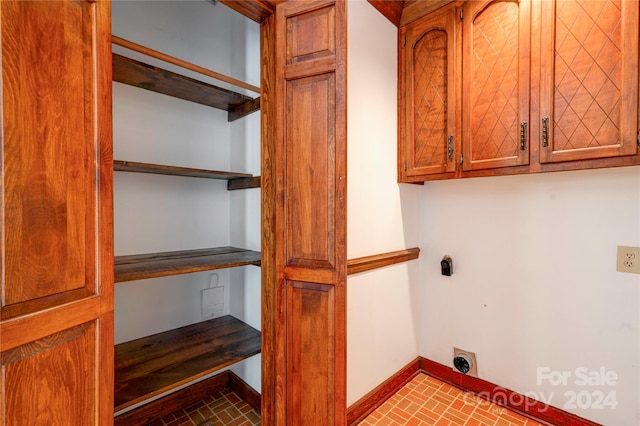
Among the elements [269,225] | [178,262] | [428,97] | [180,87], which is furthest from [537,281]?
[180,87]

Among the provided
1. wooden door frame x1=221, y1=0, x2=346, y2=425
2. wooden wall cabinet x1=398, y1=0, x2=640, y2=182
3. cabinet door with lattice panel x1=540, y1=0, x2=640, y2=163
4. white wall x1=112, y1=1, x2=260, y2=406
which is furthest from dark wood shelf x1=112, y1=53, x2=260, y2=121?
cabinet door with lattice panel x1=540, y1=0, x2=640, y2=163

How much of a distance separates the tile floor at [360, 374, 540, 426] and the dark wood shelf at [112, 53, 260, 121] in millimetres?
1971

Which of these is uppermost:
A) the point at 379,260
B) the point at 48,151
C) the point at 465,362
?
the point at 48,151

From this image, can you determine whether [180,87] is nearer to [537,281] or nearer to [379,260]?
[379,260]

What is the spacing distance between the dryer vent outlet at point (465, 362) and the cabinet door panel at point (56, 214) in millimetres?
1895

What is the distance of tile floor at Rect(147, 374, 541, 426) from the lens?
62.2 inches

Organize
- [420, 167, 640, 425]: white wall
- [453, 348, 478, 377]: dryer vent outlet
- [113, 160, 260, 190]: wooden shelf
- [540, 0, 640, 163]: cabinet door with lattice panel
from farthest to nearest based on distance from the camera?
[453, 348, 478, 377]: dryer vent outlet
[420, 167, 640, 425]: white wall
[113, 160, 260, 190]: wooden shelf
[540, 0, 640, 163]: cabinet door with lattice panel

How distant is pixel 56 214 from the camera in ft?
2.62

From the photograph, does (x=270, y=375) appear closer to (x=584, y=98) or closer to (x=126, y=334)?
(x=126, y=334)

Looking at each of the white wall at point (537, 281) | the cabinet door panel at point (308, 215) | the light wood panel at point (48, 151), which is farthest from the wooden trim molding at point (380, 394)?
the light wood panel at point (48, 151)

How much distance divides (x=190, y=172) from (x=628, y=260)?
2.18m

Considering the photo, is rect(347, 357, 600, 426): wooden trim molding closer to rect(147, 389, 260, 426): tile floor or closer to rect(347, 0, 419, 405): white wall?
rect(347, 0, 419, 405): white wall

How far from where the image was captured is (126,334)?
1559 mm

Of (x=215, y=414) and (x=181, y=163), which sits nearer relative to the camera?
(x=215, y=414)
